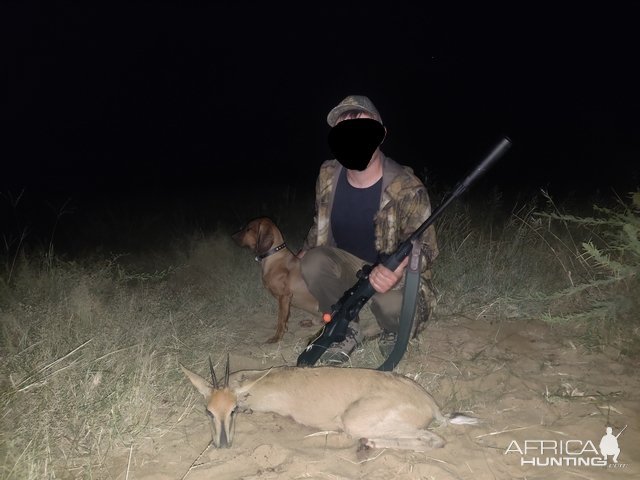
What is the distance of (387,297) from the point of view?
3947 mm

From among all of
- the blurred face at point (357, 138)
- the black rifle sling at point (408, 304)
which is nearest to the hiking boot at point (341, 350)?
the black rifle sling at point (408, 304)

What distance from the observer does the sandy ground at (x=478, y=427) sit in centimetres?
263

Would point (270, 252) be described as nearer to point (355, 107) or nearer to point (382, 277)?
point (382, 277)

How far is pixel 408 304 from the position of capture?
348 cm

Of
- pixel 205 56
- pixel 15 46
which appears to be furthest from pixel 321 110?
pixel 15 46

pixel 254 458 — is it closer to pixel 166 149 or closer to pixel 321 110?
pixel 166 149

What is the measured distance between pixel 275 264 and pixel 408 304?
5.06 feet

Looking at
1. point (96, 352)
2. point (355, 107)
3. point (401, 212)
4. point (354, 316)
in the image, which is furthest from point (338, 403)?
point (355, 107)

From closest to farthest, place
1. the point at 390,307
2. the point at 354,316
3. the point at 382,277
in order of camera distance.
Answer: the point at 382,277 < the point at 354,316 < the point at 390,307

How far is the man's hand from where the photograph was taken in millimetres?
3434

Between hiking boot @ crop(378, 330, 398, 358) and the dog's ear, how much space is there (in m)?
1.31

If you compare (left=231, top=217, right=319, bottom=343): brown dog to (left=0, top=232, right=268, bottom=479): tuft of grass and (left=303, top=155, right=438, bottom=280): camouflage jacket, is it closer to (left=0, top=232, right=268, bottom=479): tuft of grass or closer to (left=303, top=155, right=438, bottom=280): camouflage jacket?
(left=0, top=232, right=268, bottom=479): tuft of grass

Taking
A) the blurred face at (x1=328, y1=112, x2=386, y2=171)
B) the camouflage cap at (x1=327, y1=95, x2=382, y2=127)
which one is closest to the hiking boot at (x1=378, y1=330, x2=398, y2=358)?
the blurred face at (x1=328, y1=112, x2=386, y2=171)

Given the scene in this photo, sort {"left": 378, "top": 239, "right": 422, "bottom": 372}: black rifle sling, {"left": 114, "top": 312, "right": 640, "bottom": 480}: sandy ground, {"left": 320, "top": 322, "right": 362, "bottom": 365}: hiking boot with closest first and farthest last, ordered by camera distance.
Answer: {"left": 114, "top": 312, "right": 640, "bottom": 480}: sandy ground → {"left": 378, "top": 239, "right": 422, "bottom": 372}: black rifle sling → {"left": 320, "top": 322, "right": 362, "bottom": 365}: hiking boot
